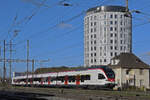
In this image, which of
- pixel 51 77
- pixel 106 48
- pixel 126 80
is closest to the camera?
pixel 51 77

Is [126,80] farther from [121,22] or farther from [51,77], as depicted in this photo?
[121,22]

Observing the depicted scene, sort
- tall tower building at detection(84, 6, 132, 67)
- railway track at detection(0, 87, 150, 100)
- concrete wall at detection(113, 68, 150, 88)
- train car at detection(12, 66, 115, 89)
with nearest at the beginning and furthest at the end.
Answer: railway track at detection(0, 87, 150, 100), train car at detection(12, 66, 115, 89), concrete wall at detection(113, 68, 150, 88), tall tower building at detection(84, 6, 132, 67)

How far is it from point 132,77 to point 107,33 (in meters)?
57.3

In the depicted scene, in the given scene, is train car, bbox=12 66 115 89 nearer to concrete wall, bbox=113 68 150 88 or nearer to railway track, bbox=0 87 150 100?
railway track, bbox=0 87 150 100

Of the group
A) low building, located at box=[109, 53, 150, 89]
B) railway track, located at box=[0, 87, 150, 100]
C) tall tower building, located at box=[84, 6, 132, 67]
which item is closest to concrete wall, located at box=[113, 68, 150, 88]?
low building, located at box=[109, 53, 150, 89]

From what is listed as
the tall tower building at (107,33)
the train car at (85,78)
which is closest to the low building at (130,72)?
the train car at (85,78)

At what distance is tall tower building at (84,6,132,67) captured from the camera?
119m

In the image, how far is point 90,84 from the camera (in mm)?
43062

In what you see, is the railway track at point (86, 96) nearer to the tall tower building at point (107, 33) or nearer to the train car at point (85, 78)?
the train car at point (85, 78)

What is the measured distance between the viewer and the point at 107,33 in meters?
120

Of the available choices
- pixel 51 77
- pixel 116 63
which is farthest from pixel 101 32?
pixel 51 77

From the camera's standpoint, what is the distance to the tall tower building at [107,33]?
11944 cm

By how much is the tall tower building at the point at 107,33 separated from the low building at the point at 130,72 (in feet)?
162

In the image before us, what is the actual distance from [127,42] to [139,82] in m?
58.6
